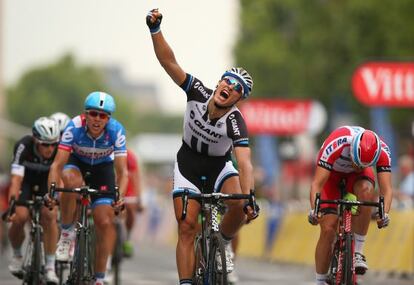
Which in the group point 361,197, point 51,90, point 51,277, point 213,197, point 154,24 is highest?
point 51,90

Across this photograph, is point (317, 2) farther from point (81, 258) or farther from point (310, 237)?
point (81, 258)

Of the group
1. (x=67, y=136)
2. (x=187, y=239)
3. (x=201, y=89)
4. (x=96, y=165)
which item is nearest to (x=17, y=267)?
(x=96, y=165)

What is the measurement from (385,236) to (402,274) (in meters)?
0.87

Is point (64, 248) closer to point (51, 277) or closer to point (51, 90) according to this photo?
point (51, 277)

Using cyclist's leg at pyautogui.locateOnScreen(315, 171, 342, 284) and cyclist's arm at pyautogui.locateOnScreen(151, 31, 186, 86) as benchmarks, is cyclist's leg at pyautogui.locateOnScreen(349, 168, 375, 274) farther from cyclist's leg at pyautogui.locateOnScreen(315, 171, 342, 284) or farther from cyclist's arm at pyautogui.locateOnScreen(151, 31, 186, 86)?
cyclist's arm at pyautogui.locateOnScreen(151, 31, 186, 86)

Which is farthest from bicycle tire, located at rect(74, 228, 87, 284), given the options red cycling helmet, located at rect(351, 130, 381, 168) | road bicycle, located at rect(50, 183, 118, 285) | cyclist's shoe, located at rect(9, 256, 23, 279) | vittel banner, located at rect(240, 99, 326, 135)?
vittel banner, located at rect(240, 99, 326, 135)

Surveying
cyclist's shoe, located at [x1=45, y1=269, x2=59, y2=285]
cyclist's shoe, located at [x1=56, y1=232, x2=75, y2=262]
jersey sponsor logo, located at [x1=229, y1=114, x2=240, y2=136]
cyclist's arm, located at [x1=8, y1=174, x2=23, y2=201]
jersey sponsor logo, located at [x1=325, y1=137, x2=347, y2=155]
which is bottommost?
cyclist's shoe, located at [x1=45, y1=269, x2=59, y2=285]

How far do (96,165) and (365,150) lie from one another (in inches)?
136

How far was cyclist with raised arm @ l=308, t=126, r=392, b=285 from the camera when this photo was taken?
44.2 feet

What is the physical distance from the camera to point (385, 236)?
23.4 meters

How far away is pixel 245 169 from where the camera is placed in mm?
13352

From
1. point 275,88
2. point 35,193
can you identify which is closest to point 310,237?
point 35,193

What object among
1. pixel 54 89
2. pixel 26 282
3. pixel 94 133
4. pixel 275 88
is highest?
pixel 54 89

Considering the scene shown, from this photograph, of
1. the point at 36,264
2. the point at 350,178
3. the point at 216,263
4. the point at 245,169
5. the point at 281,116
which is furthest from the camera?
the point at 281,116
